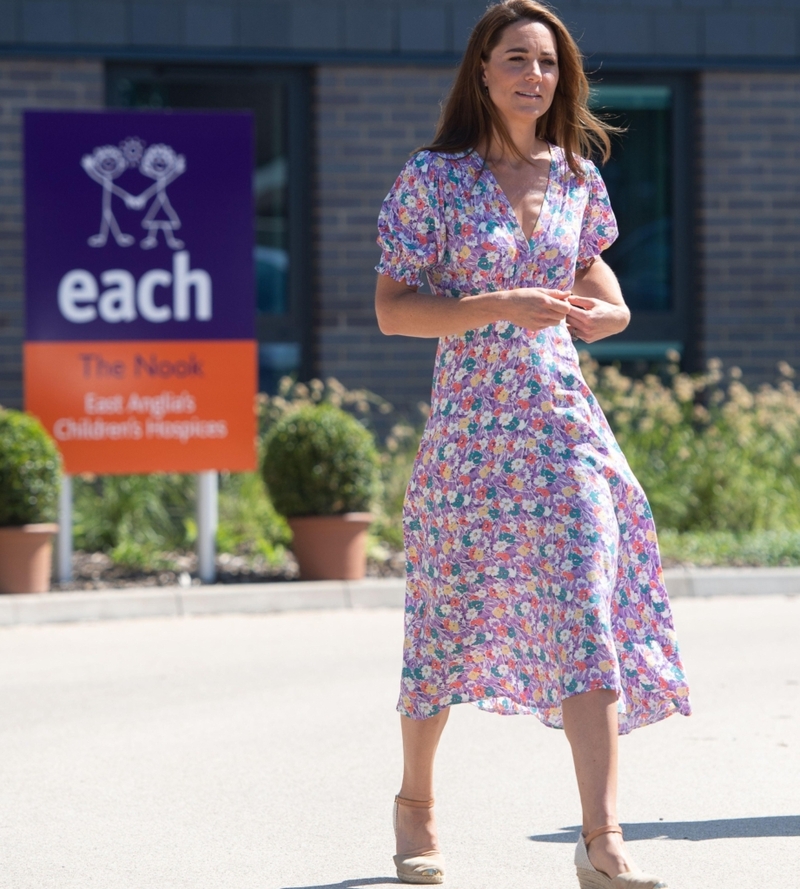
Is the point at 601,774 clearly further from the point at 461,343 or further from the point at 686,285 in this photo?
the point at 686,285

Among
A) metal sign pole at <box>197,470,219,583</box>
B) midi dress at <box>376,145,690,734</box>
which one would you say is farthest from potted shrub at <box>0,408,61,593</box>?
midi dress at <box>376,145,690,734</box>

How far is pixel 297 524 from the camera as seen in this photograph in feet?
28.5

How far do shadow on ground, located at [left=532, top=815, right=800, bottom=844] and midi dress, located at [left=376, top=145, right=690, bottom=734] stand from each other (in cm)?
78

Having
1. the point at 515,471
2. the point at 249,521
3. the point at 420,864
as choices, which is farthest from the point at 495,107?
the point at 249,521

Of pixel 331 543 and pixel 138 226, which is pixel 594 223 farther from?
pixel 138 226

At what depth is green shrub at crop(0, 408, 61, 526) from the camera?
8156 mm

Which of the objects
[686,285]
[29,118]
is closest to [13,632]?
[29,118]

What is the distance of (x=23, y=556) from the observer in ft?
26.9

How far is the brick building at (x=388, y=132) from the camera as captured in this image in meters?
11.4

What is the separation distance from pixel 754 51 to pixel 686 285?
1920 mm

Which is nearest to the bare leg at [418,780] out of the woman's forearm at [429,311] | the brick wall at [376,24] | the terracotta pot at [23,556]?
the woman's forearm at [429,311]

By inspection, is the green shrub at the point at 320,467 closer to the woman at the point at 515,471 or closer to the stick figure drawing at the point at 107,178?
the stick figure drawing at the point at 107,178

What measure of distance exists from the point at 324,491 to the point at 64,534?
1476 mm

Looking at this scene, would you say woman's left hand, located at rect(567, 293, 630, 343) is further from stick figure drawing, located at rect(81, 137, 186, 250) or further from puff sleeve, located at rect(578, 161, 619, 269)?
stick figure drawing, located at rect(81, 137, 186, 250)
